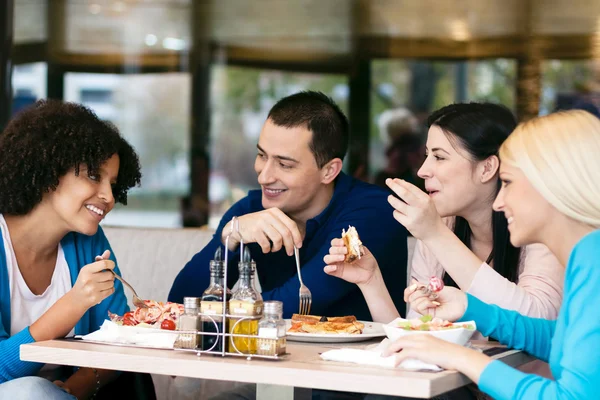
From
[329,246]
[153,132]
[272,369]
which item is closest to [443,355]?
[272,369]

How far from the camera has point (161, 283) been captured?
3.42 metres

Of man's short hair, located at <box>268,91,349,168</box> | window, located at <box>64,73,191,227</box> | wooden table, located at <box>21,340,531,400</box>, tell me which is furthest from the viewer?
window, located at <box>64,73,191,227</box>

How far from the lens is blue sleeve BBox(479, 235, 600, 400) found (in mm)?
1619

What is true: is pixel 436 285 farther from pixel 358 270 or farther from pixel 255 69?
pixel 255 69

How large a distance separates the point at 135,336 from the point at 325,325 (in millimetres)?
465

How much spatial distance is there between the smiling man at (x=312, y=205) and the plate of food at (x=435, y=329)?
2.25 ft

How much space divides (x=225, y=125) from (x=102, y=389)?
3.11m

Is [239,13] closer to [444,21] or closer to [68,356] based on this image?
[444,21]

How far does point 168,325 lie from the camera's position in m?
2.07

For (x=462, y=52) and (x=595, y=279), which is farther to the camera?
(x=462, y=52)

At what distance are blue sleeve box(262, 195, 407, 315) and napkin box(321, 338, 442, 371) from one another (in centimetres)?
63

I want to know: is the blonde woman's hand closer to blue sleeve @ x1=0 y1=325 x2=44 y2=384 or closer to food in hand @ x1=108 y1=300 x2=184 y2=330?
food in hand @ x1=108 y1=300 x2=184 y2=330

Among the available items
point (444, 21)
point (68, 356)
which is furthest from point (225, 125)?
point (68, 356)

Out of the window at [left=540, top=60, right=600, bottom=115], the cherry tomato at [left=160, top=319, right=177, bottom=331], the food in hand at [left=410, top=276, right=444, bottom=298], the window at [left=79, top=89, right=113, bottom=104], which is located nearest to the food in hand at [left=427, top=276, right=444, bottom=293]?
the food in hand at [left=410, top=276, right=444, bottom=298]
